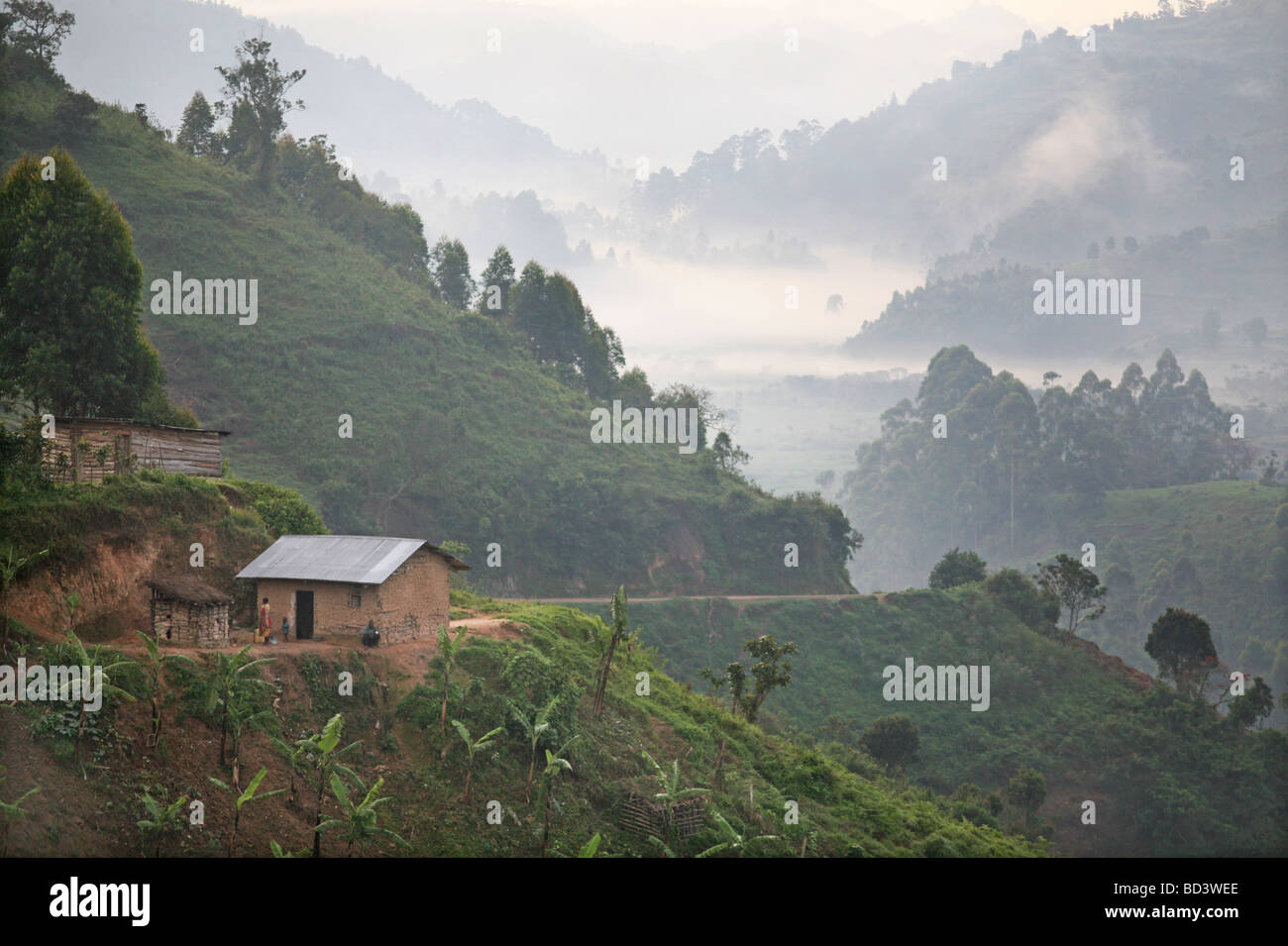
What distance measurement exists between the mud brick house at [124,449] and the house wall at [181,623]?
5848 mm

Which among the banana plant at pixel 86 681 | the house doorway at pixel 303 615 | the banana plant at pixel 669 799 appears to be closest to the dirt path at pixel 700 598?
Result: the house doorway at pixel 303 615

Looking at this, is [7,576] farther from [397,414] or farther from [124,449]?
[397,414]

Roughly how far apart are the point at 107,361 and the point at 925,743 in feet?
131

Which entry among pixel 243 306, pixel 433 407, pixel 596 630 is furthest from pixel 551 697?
pixel 243 306

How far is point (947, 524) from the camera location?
450ft

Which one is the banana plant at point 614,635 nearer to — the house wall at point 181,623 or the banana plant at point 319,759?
the banana plant at point 319,759

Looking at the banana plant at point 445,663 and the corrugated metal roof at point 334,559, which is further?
the corrugated metal roof at point 334,559

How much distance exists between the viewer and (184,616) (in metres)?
22.5

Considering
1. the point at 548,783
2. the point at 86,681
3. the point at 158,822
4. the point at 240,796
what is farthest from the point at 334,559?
the point at 158,822

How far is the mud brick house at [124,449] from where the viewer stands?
87.4ft

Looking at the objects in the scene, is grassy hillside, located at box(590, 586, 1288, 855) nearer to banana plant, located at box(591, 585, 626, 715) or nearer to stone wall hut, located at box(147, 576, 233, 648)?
banana plant, located at box(591, 585, 626, 715)

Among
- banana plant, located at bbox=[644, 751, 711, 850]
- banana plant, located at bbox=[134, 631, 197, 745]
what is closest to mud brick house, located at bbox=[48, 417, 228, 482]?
banana plant, located at bbox=[134, 631, 197, 745]

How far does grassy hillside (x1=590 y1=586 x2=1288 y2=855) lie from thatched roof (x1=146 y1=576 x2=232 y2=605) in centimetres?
3051

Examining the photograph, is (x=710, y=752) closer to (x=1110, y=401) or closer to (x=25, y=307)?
(x=25, y=307)
